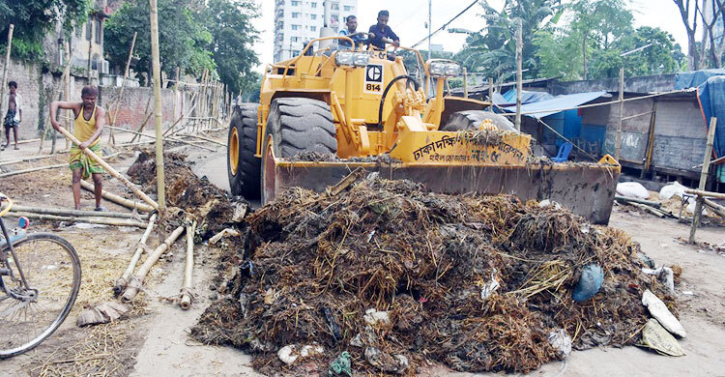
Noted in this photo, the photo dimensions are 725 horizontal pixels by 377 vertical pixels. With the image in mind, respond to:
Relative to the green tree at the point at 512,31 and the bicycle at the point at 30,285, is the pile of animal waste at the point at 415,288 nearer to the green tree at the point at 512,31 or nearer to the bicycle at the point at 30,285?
the bicycle at the point at 30,285

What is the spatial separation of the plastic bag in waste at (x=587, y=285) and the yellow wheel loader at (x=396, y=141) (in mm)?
1804

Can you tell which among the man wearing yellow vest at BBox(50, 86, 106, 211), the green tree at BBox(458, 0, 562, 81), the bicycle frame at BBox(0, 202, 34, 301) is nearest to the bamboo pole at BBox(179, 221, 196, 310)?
the bicycle frame at BBox(0, 202, 34, 301)

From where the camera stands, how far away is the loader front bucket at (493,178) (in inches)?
211

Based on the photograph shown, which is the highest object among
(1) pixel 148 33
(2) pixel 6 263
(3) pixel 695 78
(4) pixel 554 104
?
(1) pixel 148 33

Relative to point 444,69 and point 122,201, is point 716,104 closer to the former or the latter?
point 444,69

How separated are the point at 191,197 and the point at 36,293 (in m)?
4.03

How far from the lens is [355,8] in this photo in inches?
3866

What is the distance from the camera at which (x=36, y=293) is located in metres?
3.68

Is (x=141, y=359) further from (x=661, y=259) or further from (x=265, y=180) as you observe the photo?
(x=661, y=259)

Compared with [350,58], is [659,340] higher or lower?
lower

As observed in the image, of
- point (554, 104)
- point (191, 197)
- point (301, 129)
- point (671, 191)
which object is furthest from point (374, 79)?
point (554, 104)

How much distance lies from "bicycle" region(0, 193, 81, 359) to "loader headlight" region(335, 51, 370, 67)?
3.36m

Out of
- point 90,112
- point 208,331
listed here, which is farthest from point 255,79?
point 208,331

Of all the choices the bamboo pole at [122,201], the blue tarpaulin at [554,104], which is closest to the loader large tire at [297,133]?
the bamboo pole at [122,201]
